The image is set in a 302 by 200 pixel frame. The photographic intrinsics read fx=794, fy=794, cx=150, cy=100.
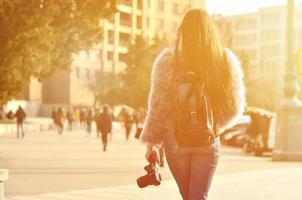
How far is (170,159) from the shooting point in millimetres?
5367

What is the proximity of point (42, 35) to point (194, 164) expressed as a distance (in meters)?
25.0

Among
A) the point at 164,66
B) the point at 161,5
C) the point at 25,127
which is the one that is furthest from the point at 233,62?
the point at 161,5

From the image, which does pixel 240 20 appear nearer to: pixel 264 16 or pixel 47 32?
pixel 264 16

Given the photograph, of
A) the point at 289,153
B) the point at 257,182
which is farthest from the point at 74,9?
the point at 257,182

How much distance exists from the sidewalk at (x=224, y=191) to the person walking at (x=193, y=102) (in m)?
6.59

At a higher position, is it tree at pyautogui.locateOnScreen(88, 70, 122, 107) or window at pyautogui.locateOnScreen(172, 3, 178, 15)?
window at pyautogui.locateOnScreen(172, 3, 178, 15)

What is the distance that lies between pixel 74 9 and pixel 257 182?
1601cm

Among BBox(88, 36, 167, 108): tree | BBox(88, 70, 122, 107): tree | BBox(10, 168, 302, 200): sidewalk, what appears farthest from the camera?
BBox(88, 70, 122, 107): tree

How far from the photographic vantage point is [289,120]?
2303 cm

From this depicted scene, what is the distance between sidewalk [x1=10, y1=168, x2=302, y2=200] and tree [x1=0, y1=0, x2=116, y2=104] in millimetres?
13621

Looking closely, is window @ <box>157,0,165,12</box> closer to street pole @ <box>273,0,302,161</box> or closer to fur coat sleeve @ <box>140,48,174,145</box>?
street pole @ <box>273,0,302,161</box>

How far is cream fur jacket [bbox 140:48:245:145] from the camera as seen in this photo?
218 inches

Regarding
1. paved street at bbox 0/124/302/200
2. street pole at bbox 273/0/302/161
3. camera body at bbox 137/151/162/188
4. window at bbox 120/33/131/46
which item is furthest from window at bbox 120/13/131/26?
camera body at bbox 137/151/162/188

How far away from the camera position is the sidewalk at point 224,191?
12242 millimetres
